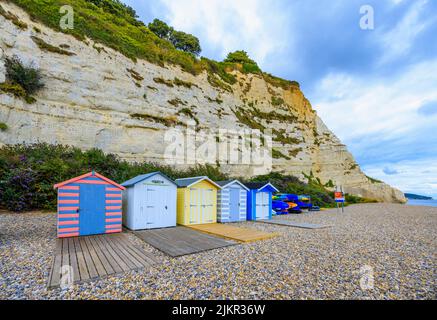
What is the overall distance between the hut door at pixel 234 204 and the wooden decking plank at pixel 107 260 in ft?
25.7

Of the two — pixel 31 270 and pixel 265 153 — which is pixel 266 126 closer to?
pixel 265 153

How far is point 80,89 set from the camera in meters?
18.5

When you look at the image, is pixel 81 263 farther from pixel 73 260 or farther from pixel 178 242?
pixel 178 242

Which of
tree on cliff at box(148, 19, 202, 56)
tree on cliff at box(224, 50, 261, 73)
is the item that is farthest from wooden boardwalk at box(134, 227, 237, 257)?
tree on cliff at box(148, 19, 202, 56)

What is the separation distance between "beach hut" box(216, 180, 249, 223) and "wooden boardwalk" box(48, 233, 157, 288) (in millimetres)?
6245

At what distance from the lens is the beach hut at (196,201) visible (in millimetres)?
11586

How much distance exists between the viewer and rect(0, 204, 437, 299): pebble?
13.2 feet

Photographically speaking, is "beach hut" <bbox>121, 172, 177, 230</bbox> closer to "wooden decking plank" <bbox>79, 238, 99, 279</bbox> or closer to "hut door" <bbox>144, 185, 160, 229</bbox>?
"hut door" <bbox>144, 185, 160, 229</bbox>

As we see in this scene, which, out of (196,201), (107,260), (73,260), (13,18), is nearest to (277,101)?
(196,201)

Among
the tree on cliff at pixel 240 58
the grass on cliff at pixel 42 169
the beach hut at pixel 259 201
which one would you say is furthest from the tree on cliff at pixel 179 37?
the beach hut at pixel 259 201

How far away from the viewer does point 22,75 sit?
51.2 ft

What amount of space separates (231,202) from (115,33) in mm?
23638

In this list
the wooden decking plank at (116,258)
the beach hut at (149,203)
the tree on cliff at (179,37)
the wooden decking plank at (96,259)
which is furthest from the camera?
the tree on cliff at (179,37)

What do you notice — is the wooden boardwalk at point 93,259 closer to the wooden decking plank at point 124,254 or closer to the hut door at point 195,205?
the wooden decking plank at point 124,254
